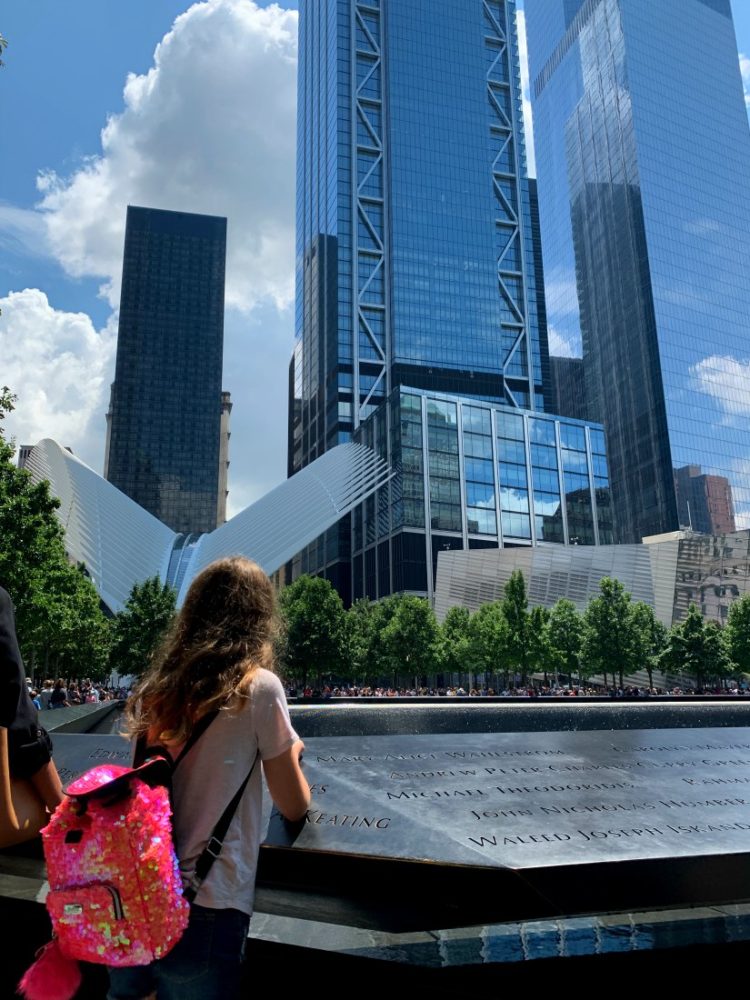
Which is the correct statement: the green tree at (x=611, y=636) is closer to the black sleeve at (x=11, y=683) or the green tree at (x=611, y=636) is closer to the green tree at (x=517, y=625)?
the green tree at (x=517, y=625)

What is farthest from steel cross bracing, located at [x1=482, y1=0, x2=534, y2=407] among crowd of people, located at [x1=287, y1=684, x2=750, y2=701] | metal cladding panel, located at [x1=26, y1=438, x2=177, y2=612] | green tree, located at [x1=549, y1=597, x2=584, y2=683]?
metal cladding panel, located at [x1=26, y1=438, x2=177, y2=612]

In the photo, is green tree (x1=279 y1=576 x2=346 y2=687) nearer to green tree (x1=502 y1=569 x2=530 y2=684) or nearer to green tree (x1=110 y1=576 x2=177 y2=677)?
green tree (x1=110 y1=576 x2=177 y2=677)

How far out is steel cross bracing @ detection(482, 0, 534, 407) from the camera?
111m

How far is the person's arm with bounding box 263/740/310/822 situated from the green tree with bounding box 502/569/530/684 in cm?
4306

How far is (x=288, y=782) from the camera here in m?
2.17

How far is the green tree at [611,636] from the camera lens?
41875 mm

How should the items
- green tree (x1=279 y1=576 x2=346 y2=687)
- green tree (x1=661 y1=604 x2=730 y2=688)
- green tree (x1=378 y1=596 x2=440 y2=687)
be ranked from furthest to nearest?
green tree (x1=378 y1=596 x2=440 y2=687) → green tree (x1=279 y1=576 x2=346 y2=687) → green tree (x1=661 y1=604 x2=730 y2=688)

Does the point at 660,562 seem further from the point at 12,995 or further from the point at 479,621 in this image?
the point at 12,995

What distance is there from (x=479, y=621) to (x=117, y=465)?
12363 centimetres

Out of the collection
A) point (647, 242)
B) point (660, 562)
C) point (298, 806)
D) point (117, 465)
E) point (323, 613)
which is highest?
point (647, 242)

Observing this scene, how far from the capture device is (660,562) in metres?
47.1

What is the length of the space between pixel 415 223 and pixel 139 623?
84.8 metres

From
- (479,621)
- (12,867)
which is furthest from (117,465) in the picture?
(12,867)

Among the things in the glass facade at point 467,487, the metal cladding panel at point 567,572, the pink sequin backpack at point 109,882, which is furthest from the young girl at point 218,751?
the glass facade at point 467,487
